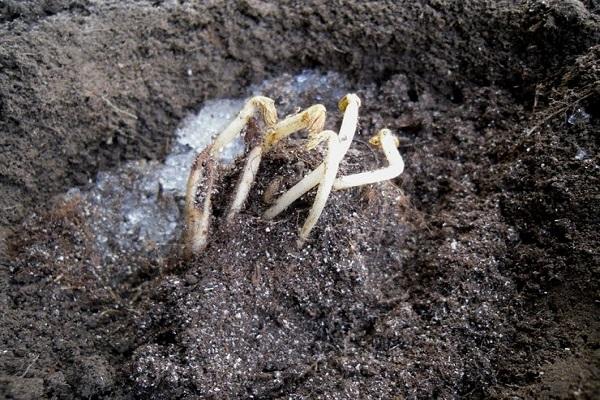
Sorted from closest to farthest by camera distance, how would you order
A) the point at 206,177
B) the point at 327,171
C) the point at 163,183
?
the point at 327,171, the point at 206,177, the point at 163,183

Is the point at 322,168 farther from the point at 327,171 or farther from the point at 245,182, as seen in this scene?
the point at 245,182

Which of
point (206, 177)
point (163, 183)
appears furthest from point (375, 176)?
point (163, 183)

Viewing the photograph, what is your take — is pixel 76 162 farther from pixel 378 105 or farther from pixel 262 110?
pixel 378 105

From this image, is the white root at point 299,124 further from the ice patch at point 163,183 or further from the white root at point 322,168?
the ice patch at point 163,183

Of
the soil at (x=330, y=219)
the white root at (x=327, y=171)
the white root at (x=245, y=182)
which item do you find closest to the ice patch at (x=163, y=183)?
the soil at (x=330, y=219)

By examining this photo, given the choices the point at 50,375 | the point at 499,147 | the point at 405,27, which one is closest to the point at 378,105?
the point at 405,27

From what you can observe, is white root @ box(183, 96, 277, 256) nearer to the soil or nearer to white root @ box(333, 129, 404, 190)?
the soil

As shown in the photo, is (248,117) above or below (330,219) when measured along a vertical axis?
above
